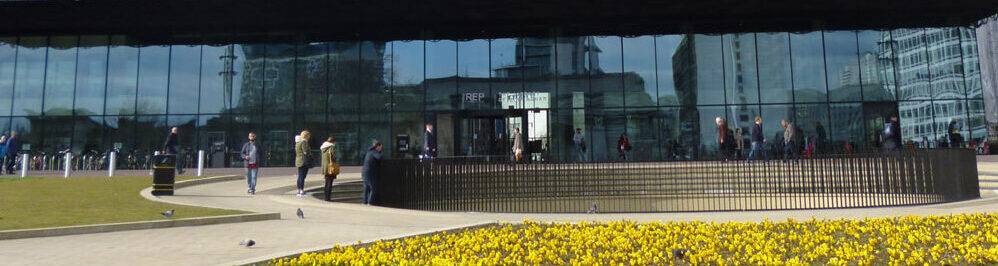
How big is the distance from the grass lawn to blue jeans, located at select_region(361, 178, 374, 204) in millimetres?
3773

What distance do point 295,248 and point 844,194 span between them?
10652mm

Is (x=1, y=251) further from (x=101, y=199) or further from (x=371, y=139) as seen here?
(x=371, y=139)

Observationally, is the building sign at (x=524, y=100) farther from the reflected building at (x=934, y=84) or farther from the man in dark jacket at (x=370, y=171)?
the reflected building at (x=934, y=84)

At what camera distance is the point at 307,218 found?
31.0ft

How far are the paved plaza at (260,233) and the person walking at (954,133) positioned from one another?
14.5 meters

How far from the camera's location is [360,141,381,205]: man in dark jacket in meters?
12.9

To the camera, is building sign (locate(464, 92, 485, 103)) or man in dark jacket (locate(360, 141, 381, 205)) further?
building sign (locate(464, 92, 485, 103))

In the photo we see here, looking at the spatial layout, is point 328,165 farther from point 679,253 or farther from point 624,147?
point 624,147

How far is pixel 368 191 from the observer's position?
13219mm

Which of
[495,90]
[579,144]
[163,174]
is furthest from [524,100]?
[163,174]

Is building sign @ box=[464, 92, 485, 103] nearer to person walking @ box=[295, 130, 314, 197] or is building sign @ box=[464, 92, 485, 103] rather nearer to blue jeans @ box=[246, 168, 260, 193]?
person walking @ box=[295, 130, 314, 197]

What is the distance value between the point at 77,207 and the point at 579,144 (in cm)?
1722

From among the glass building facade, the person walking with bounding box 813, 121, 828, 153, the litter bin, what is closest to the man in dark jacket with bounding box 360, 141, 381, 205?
the litter bin

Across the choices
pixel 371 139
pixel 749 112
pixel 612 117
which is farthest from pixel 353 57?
pixel 749 112
